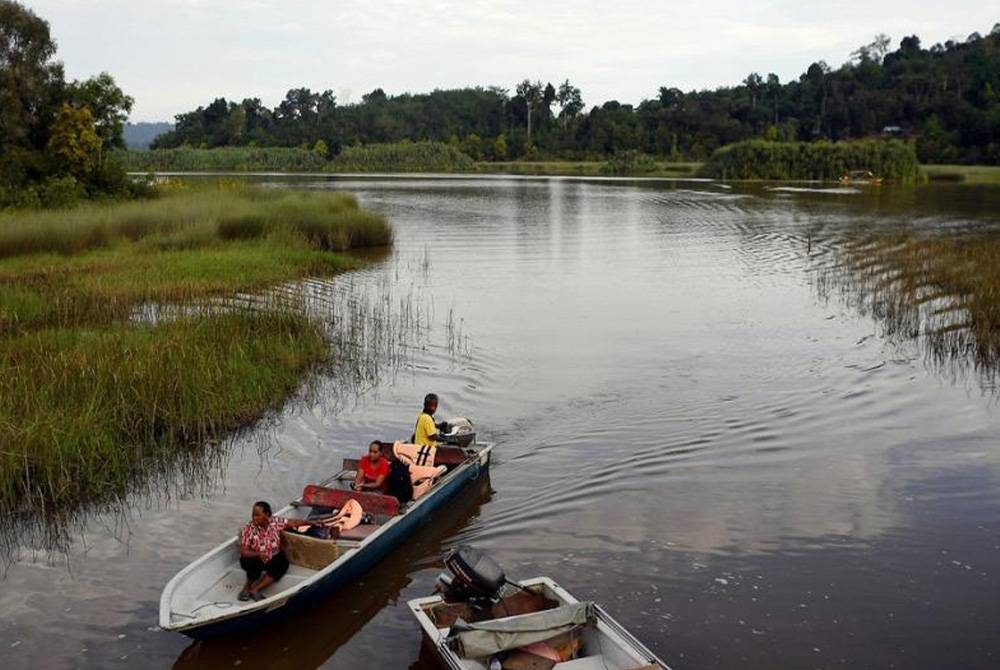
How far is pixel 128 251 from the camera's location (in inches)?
1073

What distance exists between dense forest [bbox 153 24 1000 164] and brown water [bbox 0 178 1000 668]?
93.4 meters

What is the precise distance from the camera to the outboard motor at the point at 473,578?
8680 mm

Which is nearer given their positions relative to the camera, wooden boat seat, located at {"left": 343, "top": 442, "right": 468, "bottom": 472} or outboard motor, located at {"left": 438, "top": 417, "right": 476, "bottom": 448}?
wooden boat seat, located at {"left": 343, "top": 442, "right": 468, "bottom": 472}

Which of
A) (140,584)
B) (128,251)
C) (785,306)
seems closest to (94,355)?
(140,584)

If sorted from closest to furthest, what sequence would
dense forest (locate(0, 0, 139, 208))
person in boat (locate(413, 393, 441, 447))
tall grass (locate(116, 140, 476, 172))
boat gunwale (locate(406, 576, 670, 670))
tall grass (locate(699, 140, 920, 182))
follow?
boat gunwale (locate(406, 576, 670, 670)) < person in boat (locate(413, 393, 441, 447)) < dense forest (locate(0, 0, 139, 208)) < tall grass (locate(699, 140, 920, 182)) < tall grass (locate(116, 140, 476, 172))

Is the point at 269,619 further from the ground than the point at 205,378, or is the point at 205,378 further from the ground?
the point at 205,378

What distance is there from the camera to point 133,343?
15508 mm

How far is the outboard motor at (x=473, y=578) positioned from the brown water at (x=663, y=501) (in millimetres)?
674

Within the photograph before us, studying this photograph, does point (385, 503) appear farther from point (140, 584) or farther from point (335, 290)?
point (335, 290)

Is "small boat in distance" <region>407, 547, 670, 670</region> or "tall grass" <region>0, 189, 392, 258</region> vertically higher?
"tall grass" <region>0, 189, 392, 258</region>

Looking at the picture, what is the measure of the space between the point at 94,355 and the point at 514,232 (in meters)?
30.3

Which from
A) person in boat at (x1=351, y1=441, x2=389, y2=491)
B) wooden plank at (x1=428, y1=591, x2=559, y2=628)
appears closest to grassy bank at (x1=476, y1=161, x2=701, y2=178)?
person in boat at (x1=351, y1=441, x2=389, y2=491)

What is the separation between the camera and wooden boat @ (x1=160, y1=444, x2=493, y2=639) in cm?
852

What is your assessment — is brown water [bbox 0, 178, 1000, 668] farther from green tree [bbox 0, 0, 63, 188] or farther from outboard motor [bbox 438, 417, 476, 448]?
green tree [bbox 0, 0, 63, 188]
